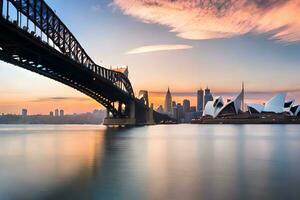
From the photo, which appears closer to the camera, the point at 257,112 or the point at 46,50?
the point at 46,50

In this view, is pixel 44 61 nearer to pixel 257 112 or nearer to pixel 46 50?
pixel 46 50

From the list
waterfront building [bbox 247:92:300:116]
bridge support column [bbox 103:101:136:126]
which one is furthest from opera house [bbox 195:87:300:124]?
bridge support column [bbox 103:101:136:126]

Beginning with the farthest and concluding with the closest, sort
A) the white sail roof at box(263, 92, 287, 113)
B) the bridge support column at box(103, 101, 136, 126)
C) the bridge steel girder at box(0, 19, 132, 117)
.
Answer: the white sail roof at box(263, 92, 287, 113)
the bridge support column at box(103, 101, 136, 126)
the bridge steel girder at box(0, 19, 132, 117)

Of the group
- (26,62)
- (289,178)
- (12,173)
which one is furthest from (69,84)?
(289,178)

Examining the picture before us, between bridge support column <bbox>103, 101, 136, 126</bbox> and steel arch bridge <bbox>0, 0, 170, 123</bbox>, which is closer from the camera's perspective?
steel arch bridge <bbox>0, 0, 170, 123</bbox>

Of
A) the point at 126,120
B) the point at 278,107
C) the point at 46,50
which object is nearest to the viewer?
the point at 46,50

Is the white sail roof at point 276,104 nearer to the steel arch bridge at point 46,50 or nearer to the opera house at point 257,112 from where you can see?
the opera house at point 257,112

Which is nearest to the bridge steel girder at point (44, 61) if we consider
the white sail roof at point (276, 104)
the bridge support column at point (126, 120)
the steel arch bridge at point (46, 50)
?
the steel arch bridge at point (46, 50)

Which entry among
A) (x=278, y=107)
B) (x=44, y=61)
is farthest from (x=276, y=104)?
(x=44, y=61)

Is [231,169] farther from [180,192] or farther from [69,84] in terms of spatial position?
[69,84]

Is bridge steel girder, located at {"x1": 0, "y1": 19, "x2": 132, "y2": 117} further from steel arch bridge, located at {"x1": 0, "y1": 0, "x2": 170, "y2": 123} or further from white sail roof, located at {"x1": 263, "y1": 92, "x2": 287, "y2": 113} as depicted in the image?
white sail roof, located at {"x1": 263, "y1": 92, "x2": 287, "y2": 113}
